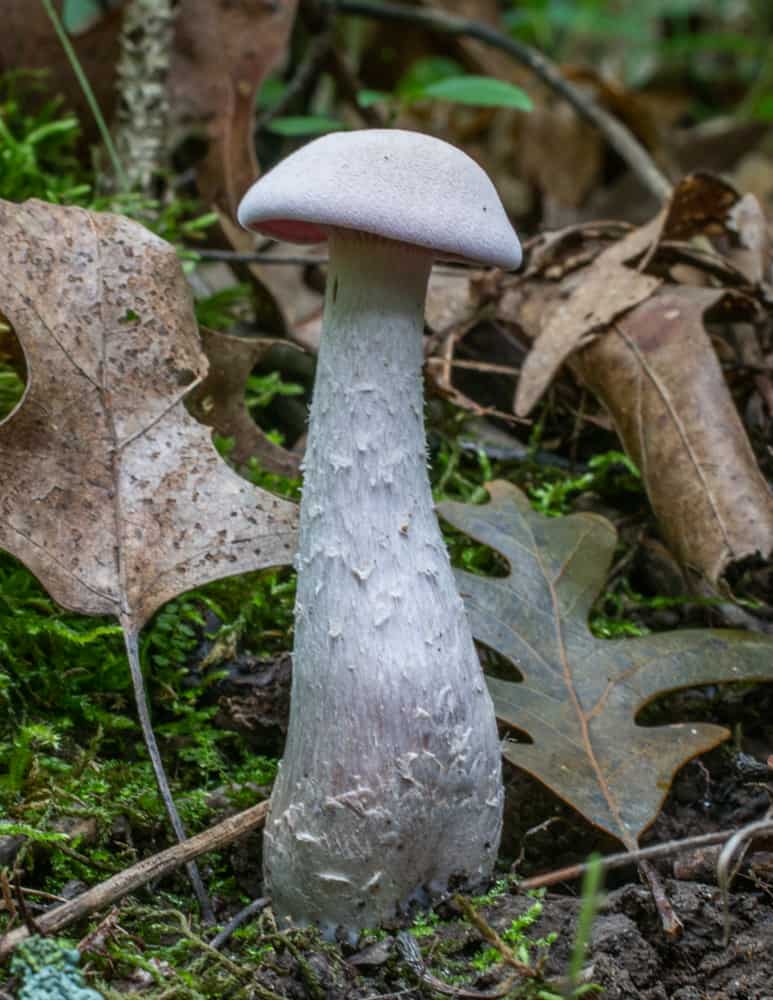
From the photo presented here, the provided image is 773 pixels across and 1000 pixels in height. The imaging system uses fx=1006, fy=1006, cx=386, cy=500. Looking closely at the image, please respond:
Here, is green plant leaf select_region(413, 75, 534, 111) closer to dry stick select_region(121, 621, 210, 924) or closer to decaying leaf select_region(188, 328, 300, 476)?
decaying leaf select_region(188, 328, 300, 476)

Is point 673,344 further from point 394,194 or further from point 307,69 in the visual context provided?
point 307,69

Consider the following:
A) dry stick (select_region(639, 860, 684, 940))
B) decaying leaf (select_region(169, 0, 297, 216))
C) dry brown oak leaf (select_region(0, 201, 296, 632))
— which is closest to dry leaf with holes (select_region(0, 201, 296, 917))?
dry brown oak leaf (select_region(0, 201, 296, 632))

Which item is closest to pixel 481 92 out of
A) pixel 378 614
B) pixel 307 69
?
pixel 307 69

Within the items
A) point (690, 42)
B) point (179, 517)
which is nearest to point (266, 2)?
point (179, 517)

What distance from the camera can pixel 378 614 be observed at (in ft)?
5.83

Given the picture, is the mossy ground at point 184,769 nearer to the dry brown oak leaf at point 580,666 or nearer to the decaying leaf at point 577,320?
the dry brown oak leaf at point 580,666

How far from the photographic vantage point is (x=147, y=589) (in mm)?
1928

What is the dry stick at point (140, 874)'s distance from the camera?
58.6 inches

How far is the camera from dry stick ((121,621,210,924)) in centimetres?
175

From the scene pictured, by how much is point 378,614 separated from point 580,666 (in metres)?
0.58

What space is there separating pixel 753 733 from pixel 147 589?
1406 millimetres

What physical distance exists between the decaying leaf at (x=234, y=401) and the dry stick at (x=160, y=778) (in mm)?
758

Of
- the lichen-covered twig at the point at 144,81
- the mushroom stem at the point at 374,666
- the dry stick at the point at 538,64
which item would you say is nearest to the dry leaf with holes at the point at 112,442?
the mushroom stem at the point at 374,666

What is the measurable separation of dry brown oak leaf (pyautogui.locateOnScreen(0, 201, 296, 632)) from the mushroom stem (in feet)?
0.82
